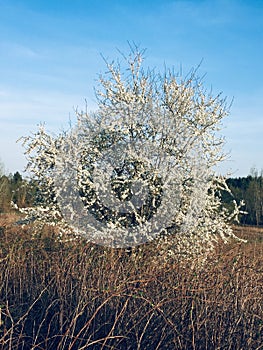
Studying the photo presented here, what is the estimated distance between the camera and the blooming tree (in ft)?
23.2

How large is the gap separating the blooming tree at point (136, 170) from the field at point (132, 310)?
1.93 meters

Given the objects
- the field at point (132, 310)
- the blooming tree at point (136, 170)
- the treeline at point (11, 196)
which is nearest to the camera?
the field at point (132, 310)

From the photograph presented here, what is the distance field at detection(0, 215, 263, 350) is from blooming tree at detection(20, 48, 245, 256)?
1.93 m

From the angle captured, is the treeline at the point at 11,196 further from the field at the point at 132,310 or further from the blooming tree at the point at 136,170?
the field at the point at 132,310

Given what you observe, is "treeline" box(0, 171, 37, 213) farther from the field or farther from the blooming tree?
the field

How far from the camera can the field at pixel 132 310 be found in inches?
136

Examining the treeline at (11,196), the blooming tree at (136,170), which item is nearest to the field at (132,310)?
the blooming tree at (136,170)

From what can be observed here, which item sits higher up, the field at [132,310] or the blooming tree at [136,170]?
the blooming tree at [136,170]

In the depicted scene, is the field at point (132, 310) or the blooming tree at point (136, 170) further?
the blooming tree at point (136, 170)

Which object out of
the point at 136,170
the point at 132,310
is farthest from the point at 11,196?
the point at 132,310

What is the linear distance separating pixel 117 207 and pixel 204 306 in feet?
11.3

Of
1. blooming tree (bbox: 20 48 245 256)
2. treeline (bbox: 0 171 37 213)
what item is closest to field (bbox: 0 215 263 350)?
blooming tree (bbox: 20 48 245 256)

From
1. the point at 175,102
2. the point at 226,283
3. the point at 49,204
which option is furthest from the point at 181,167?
the point at 226,283

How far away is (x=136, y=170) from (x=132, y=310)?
11.3ft
